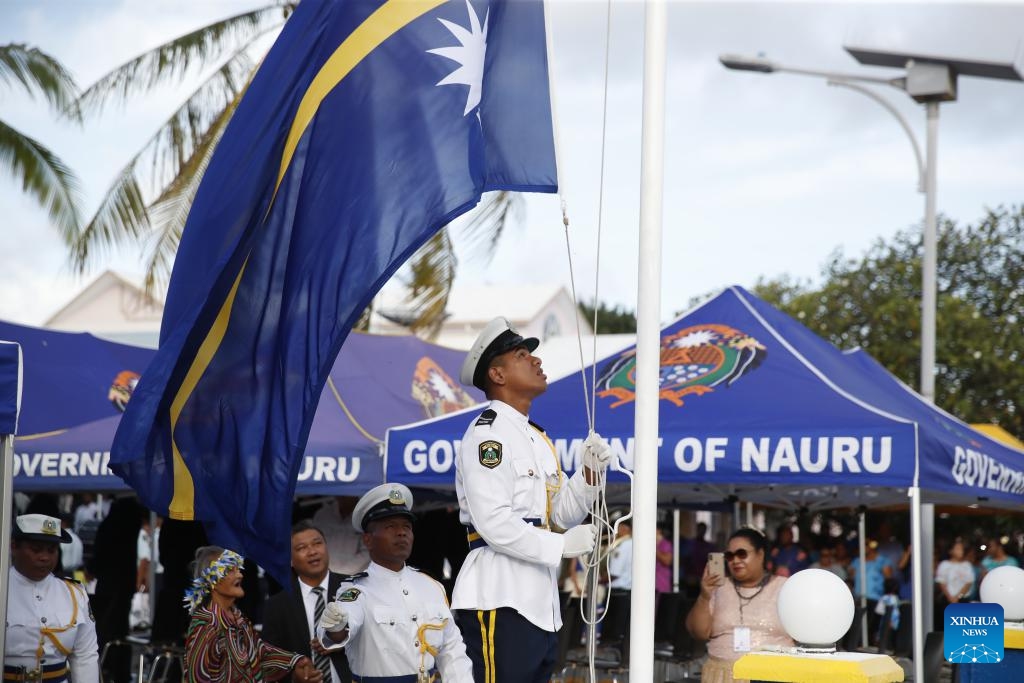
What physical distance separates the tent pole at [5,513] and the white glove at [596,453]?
2.45 metres

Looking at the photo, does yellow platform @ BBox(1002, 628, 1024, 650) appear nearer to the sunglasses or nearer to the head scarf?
the sunglasses

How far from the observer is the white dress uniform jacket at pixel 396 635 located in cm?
603

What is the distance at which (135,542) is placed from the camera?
12.1 metres

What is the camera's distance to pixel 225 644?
21.4 feet

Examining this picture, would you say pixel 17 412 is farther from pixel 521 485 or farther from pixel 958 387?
pixel 958 387

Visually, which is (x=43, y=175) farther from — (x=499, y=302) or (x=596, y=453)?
(x=499, y=302)

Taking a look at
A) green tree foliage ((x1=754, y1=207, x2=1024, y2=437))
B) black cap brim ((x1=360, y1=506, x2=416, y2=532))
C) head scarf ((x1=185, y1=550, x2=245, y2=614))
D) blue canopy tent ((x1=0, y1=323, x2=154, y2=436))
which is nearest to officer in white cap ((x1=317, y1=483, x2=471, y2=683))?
black cap brim ((x1=360, y1=506, x2=416, y2=532))

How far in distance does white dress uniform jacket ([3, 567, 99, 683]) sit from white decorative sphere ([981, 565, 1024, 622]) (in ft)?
15.0

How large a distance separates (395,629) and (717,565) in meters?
2.50

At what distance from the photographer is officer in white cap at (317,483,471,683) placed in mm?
6016


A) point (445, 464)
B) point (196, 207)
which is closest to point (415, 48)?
point (196, 207)

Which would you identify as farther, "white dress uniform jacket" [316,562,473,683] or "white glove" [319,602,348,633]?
"white dress uniform jacket" [316,562,473,683]

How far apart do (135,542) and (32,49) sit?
752 centimetres

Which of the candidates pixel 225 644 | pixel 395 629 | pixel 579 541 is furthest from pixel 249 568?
pixel 579 541
